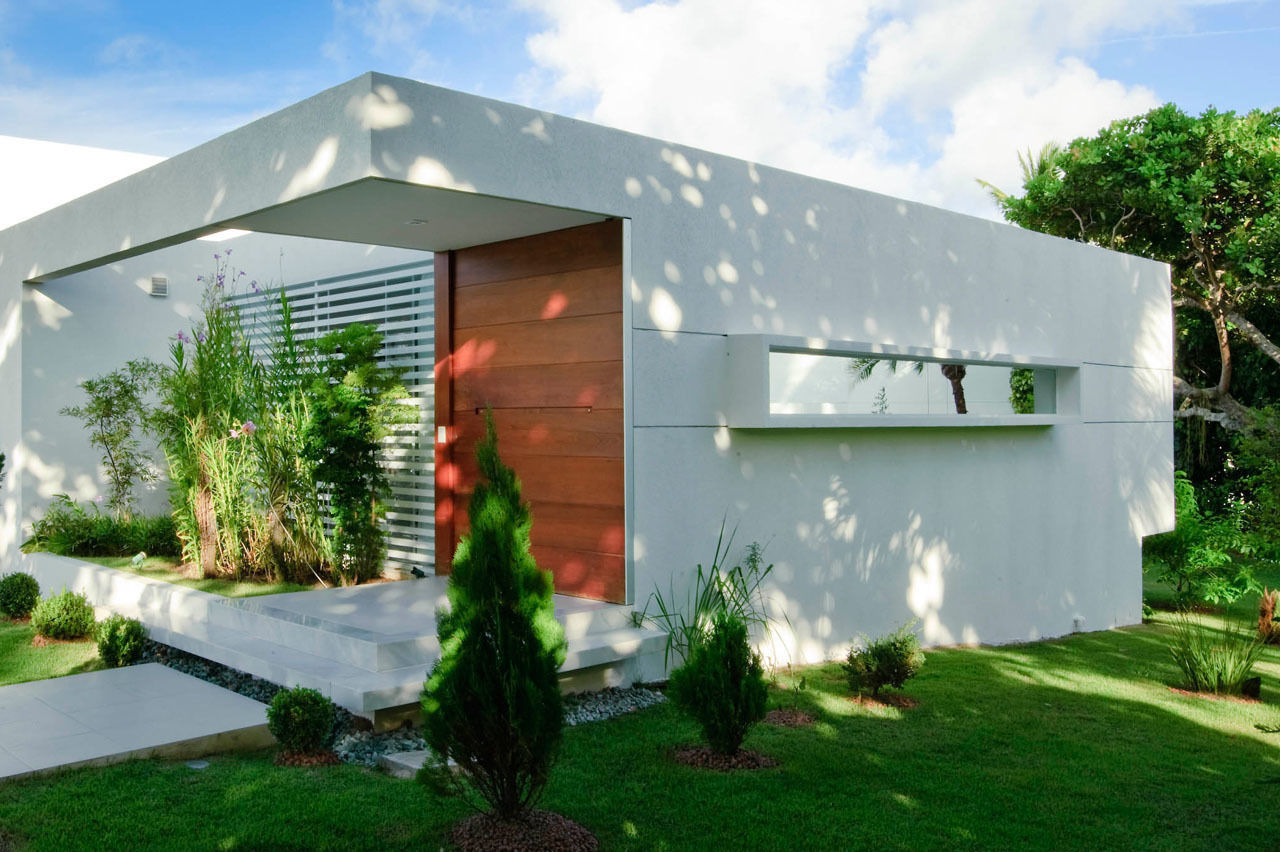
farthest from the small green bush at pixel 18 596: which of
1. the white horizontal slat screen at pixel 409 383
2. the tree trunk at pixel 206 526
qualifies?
the white horizontal slat screen at pixel 409 383

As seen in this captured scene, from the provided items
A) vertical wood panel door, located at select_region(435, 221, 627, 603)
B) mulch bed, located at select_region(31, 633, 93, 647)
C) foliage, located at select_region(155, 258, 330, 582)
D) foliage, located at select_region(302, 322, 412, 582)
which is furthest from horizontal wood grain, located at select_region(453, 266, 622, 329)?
mulch bed, located at select_region(31, 633, 93, 647)

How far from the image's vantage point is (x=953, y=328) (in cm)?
939

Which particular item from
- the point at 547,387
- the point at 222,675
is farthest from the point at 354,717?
the point at 547,387

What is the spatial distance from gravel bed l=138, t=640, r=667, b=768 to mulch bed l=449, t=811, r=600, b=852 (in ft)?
3.60

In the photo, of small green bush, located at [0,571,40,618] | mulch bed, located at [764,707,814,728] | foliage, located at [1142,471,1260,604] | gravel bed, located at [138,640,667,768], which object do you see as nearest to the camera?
gravel bed, located at [138,640,667,768]

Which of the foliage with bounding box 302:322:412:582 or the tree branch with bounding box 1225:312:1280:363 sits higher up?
the tree branch with bounding box 1225:312:1280:363

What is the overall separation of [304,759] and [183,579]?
3.55 metres

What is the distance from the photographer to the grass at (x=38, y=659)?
267 inches

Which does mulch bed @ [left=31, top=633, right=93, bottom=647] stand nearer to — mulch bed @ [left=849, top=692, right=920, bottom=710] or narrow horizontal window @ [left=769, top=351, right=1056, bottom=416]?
narrow horizontal window @ [left=769, top=351, right=1056, bottom=416]

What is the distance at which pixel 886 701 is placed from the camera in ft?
21.6

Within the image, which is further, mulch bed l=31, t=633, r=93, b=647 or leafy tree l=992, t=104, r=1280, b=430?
leafy tree l=992, t=104, r=1280, b=430

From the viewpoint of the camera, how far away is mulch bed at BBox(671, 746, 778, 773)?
5.05 metres

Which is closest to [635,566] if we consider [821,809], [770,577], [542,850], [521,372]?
[770,577]

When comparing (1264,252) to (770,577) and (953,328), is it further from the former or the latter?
(770,577)
